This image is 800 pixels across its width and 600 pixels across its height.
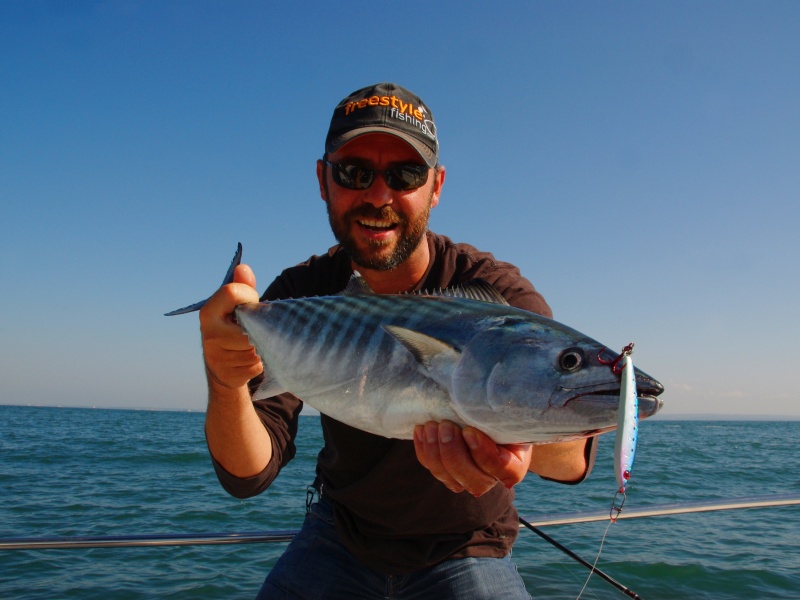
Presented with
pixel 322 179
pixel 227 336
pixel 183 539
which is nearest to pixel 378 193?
pixel 322 179

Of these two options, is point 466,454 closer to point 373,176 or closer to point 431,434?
point 431,434

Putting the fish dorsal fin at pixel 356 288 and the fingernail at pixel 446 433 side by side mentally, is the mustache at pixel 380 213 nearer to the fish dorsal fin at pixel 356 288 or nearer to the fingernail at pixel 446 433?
the fish dorsal fin at pixel 356 288

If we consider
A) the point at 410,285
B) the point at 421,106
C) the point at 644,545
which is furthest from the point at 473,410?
the point at 644,545

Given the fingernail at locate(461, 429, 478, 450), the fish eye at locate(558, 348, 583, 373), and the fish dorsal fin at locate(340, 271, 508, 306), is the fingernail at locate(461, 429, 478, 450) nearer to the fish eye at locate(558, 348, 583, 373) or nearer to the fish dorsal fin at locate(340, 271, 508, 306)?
the fish eye at locate(558, 348, 583, 373)

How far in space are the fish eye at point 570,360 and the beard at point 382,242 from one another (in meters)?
1.56

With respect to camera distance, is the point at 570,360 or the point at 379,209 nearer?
the point at 570,360

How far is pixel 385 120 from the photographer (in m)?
3.13

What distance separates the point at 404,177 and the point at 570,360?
167cm

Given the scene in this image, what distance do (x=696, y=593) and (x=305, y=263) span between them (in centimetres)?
697

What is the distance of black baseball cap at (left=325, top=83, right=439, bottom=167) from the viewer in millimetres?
3119

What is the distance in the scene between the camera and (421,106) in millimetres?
3439

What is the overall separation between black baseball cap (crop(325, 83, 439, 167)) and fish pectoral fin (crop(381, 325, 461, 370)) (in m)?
1.48

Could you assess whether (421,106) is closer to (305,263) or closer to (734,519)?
(305,263)

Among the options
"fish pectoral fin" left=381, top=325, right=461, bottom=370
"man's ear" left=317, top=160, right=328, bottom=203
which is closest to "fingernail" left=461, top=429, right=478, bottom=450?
"fish pectoral fin" left=381, top=325, right=461, bottom=370
